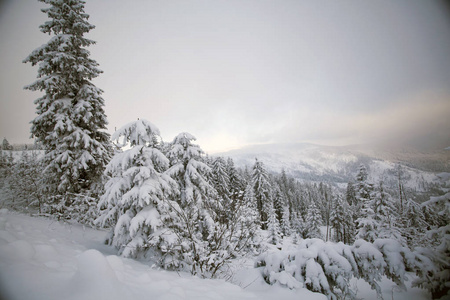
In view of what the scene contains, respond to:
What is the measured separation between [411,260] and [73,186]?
13973 mm

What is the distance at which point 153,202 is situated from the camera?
6.82 metres

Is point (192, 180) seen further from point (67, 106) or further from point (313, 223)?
point (313, 223)

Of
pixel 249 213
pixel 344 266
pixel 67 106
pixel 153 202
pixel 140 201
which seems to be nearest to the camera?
pixel 344 266

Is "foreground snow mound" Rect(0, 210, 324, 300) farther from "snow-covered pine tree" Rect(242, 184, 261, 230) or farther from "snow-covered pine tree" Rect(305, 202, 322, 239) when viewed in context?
"snow-covered pine tree" Rect(305, 202, 322, 239)

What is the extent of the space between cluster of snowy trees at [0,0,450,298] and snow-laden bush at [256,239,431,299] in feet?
0.07

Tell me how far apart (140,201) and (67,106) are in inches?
308

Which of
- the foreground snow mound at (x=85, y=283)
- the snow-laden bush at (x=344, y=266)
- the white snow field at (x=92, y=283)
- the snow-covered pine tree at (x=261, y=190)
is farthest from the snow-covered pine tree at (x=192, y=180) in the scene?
the snow-covered pine tree at (x=261, y=190)

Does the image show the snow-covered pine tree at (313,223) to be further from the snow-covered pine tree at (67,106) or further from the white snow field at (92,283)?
the snow-covered pine tree at (67,106)

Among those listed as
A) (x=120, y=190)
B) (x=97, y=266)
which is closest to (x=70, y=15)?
(x=120, y=190)

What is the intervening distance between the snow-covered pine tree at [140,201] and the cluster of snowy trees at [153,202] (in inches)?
1.5

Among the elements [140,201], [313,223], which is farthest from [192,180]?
[313,223]

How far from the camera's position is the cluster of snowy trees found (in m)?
3.97

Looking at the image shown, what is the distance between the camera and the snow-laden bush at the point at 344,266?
12.5 feet

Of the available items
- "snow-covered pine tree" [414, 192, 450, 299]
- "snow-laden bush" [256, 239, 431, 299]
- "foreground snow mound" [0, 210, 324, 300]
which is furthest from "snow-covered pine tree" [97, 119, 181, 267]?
"snow-covered pine tree" [414, 192, 450, 299]
